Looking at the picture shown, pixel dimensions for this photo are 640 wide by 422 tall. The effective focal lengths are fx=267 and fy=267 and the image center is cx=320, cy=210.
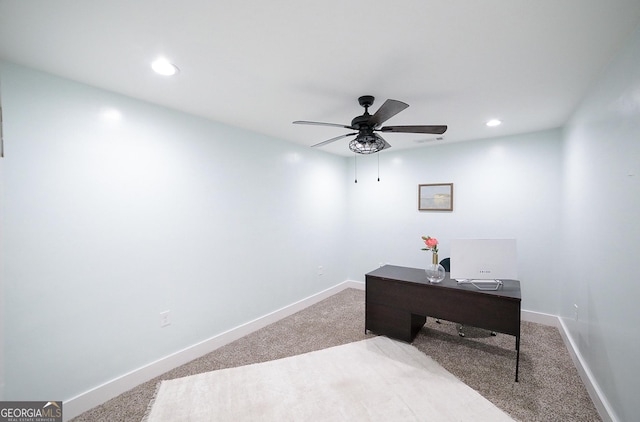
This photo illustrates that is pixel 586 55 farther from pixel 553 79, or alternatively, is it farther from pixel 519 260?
pixel 519 260

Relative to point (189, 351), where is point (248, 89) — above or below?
above

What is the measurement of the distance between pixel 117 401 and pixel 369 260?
3.71 meters

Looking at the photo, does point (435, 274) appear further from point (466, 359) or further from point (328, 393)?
point (328, 393)

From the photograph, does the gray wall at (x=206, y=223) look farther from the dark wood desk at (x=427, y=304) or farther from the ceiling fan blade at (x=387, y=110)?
the ceiling fan blade at (x=387, y=110)

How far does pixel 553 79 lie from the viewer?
2.00 m

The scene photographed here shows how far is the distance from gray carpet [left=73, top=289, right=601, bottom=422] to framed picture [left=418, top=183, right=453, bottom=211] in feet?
5.37

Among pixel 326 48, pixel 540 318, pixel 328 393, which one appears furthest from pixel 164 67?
pixel 540 318

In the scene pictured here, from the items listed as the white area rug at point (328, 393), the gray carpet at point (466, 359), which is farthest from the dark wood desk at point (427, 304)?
the white area rug at point (328, 393)

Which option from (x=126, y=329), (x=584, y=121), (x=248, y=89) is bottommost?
(x=126, y=329)

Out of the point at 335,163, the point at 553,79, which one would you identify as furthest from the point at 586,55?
the point at 335,163

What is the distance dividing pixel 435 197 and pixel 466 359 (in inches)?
89.0

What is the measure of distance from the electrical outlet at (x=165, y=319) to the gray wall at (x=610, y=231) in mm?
3262

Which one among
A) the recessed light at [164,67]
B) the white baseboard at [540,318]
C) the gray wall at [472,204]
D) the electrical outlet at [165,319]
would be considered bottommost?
the white baseboard at [540,318]

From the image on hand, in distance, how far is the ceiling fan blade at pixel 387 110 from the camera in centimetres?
176
